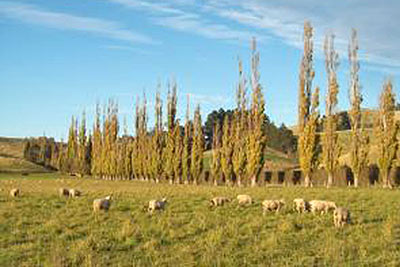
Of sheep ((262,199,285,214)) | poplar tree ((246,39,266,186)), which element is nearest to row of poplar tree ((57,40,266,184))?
poplar tree ((246,39,266,186))

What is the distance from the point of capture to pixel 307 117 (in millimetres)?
43500

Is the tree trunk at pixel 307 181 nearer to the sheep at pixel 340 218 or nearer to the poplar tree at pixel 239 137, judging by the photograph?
the poplar tree at pixel 239 137

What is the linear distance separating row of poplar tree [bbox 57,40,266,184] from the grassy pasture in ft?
95.4

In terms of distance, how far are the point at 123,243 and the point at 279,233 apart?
4.40 metres

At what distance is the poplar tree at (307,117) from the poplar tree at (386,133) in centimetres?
581

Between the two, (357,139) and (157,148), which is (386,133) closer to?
(357,139)

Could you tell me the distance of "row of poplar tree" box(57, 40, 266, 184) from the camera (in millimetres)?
47062

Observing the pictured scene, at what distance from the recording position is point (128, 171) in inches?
2694

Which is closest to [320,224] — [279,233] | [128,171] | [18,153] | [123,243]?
[279,233]

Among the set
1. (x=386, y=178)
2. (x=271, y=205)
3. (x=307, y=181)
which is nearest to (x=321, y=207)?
(x=271, y=205)

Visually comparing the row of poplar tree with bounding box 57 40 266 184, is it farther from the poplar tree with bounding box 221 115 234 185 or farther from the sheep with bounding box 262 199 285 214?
the sheep with bounding box 262 199 285 214

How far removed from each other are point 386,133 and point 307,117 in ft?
23.7

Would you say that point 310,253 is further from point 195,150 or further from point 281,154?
point 281,154

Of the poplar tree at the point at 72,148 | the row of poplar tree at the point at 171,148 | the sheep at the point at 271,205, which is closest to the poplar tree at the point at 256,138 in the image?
the row of poplar tree at the point at 171,148
